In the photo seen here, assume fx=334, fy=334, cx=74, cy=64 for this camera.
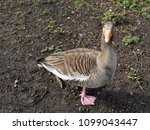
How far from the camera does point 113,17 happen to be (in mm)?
6016

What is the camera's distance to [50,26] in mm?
5918

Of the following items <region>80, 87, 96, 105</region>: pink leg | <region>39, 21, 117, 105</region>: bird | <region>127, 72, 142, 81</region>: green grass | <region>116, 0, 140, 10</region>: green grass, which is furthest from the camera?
<region>116, 0, 140, 10</region>: green grass

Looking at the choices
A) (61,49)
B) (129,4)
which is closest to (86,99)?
(61,49)

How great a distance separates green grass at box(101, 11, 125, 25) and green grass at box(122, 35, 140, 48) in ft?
1.45

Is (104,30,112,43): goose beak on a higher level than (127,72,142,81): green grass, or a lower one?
higher

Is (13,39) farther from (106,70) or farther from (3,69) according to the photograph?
(106,70)

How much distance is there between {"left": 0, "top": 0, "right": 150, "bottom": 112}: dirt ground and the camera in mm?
4742

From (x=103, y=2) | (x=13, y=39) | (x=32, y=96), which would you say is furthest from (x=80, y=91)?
(x=103, y=2)

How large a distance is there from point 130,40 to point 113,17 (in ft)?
2.29

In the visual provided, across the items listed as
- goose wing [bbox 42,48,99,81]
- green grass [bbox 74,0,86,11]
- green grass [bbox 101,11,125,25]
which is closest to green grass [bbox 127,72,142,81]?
goose wing [bbox 42,48,99,81]

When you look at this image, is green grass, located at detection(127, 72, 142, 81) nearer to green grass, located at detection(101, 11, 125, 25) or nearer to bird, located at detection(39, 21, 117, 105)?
bird, located at detection(39, 21, 117, 105)

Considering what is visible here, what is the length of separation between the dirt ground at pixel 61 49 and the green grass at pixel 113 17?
0.21ft

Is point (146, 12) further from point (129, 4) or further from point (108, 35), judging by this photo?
point (108, 35)

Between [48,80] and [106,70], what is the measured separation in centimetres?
118
